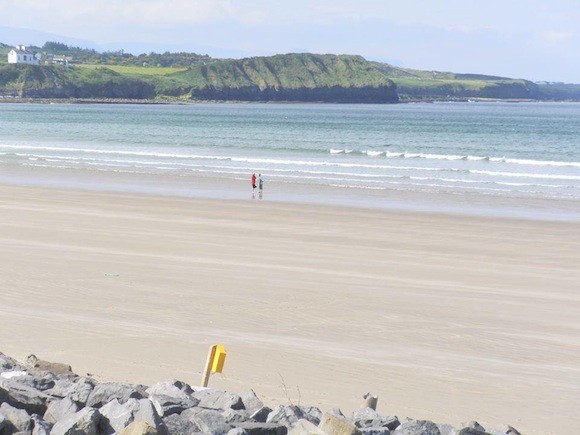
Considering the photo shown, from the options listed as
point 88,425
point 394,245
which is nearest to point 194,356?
point 88,425

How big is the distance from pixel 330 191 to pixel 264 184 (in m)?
3.10

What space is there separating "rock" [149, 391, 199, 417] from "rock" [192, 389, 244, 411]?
0.22 ft

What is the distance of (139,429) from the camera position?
21.0 feet

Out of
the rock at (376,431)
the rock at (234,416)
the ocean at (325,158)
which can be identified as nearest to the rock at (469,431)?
the rock at (376,431)

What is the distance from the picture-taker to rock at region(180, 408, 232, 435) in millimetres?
6812

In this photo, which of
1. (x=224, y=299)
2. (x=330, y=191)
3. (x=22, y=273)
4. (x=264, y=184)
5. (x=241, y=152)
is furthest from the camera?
(x=241, y=152)

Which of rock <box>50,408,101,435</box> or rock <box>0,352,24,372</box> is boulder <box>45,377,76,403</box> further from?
rock <box>50,408,101,435</box>

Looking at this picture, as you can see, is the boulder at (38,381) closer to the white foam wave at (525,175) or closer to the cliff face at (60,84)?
the white foam wave at (525,175)

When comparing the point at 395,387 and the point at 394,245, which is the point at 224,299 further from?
the point at 394,245

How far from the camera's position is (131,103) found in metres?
187

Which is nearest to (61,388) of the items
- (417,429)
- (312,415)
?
(312,415)

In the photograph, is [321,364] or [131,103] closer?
[321,364]

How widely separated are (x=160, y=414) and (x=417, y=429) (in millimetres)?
1756

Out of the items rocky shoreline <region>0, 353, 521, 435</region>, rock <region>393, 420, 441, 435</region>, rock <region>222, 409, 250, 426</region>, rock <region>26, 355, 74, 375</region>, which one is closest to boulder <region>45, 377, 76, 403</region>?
rocky shoreline <region>0, 353, 521, 435</region>
